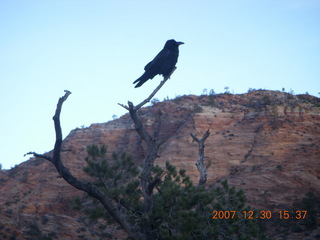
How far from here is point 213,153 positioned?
28.7m

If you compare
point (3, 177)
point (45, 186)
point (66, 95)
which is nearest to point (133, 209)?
point (66, 95)

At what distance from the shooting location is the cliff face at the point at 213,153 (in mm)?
22500

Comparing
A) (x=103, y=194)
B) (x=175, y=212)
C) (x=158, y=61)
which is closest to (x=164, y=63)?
(x=158, y=61)

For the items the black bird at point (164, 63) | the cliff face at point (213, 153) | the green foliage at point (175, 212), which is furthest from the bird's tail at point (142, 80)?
the cliff face at point (213, 153)

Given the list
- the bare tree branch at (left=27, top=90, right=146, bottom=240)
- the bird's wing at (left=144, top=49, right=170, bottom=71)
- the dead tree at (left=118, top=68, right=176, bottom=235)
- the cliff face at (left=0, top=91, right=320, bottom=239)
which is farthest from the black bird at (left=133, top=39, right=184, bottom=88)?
the cliff face at (left=0, top=91, right=320, bottom=239)

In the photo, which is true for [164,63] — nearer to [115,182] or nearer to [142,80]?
[142,80]

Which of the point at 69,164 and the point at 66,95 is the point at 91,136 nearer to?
the point at 69,164

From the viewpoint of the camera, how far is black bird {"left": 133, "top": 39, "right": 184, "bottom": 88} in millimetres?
9788

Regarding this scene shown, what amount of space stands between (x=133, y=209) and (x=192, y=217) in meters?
1.53

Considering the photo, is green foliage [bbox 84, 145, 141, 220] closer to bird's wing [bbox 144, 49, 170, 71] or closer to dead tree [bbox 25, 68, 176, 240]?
dead tree [bbox 25, 68, 176, 240]

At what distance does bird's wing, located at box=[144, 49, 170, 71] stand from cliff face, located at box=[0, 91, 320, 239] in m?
11.1

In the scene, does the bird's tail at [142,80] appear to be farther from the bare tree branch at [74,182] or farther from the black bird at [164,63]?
the bare tree branch at [74,182]

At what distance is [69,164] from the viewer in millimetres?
31500

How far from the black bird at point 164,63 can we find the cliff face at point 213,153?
35.7ft
